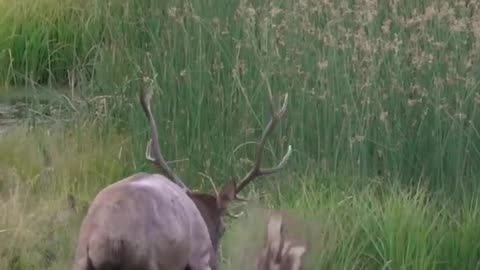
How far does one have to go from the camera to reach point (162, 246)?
7.26 feet

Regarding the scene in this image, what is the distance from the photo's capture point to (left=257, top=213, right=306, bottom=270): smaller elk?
10.8ft

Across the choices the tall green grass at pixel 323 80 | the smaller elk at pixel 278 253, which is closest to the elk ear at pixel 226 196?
the smaller elk at pixel 278 253

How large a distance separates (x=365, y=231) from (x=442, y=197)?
0.46m

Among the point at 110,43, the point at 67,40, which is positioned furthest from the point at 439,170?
the point at 67,40

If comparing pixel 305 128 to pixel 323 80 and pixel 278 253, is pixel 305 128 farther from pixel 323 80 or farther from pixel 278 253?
pixel 278 253

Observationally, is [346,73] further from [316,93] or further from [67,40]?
[67,40]

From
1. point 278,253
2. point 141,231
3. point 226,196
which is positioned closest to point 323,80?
point 278,253

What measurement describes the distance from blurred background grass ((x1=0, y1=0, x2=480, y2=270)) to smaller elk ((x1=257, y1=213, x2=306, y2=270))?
0.36 meters

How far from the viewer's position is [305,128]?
4984 mm

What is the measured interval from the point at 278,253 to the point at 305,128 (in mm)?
1713

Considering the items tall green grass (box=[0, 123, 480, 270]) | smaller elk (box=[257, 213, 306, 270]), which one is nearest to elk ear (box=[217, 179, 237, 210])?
smaller elk (box=[257, 213, 306, 270])

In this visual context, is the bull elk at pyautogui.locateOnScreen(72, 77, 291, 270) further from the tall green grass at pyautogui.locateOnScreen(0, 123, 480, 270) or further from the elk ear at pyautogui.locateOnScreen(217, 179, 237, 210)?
the tall green grass at pyautogui.locateOnScreen(0, 123, 480, 270)

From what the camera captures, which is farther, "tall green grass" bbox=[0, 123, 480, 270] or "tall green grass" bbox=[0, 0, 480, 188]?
"tall green grass" bbox=[0, 0, 480, 188]

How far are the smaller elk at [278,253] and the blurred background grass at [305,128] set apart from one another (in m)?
0.36
